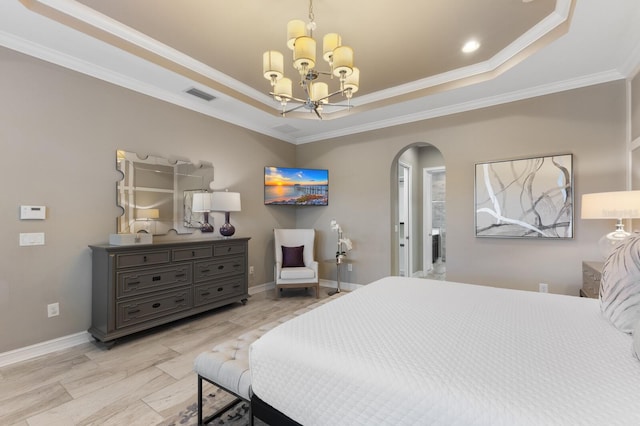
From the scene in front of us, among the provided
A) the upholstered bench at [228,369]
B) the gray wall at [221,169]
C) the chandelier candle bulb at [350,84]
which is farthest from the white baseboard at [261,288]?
the chandelier candle bulb at [350,84]

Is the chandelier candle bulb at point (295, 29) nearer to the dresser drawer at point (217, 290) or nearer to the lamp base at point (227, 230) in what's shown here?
the lamp base at point (227, 230)

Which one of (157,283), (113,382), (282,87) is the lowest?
(113,382)

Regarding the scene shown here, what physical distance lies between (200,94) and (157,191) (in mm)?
1278

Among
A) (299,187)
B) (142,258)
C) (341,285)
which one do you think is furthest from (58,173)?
(341,285)

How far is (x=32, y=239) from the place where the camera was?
7.89 ft

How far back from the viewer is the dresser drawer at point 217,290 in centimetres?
324

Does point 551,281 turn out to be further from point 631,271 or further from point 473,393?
point 473,393

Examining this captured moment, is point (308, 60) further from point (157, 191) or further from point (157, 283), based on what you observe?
point (157, 283)

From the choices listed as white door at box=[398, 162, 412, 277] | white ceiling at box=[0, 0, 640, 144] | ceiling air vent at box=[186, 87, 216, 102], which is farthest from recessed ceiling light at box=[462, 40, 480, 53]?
ceiling air vent at box=[186, 87, 216, 102]

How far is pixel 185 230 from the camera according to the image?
350 centimetres

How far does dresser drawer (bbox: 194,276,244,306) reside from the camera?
324 cm

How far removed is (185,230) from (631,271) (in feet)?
12.5

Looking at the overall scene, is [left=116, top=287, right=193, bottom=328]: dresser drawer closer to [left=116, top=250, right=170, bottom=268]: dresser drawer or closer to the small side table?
[left=116, top=250, right=170, bottom=268]: dresser drawer

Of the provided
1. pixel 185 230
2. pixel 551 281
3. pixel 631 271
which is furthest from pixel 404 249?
pixel 631 271
